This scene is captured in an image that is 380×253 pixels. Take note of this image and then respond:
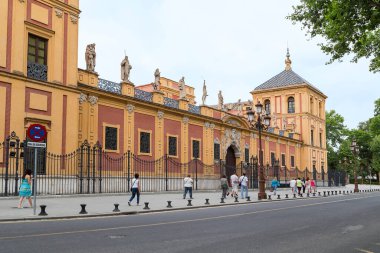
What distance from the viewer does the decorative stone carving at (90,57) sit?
84.6ft

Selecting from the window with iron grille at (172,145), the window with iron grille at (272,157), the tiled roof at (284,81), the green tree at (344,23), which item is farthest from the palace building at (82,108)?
the tiled roof at (284,81)

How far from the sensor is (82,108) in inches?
988

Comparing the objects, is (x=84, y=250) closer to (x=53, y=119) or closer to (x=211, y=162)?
(x=53, y=119)

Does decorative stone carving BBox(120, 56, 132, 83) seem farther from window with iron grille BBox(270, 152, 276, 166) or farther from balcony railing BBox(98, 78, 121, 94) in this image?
window with iron grille BBox(270, 152, 276, 166)

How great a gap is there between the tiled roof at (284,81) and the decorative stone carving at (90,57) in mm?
35419

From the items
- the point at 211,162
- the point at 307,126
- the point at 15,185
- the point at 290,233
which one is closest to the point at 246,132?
the point at 211,162

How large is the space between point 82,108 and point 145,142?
609 centimetres

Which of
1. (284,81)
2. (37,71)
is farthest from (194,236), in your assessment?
(284,81)

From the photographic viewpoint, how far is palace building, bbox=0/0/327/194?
69.8 ft

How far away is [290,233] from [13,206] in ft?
34.9

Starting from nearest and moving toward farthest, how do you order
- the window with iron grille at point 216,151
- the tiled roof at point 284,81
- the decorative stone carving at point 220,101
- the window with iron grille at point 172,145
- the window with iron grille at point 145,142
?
the window with iron grille at point 145,142, the window with iron grille at point 172,145, the window with iron grille at point 216,151, the decorative stone carving at point 220,101, the tiled roof at point 284,81

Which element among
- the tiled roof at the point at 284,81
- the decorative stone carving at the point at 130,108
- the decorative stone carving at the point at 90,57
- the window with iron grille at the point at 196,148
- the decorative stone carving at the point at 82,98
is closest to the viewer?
the decorative stone carving at the point at 82,98

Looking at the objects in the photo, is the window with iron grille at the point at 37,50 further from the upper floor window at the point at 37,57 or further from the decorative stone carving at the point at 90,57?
the decorative stone carving at the point at 90,57

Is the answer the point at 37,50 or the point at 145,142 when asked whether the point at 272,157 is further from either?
the point at 37,50
